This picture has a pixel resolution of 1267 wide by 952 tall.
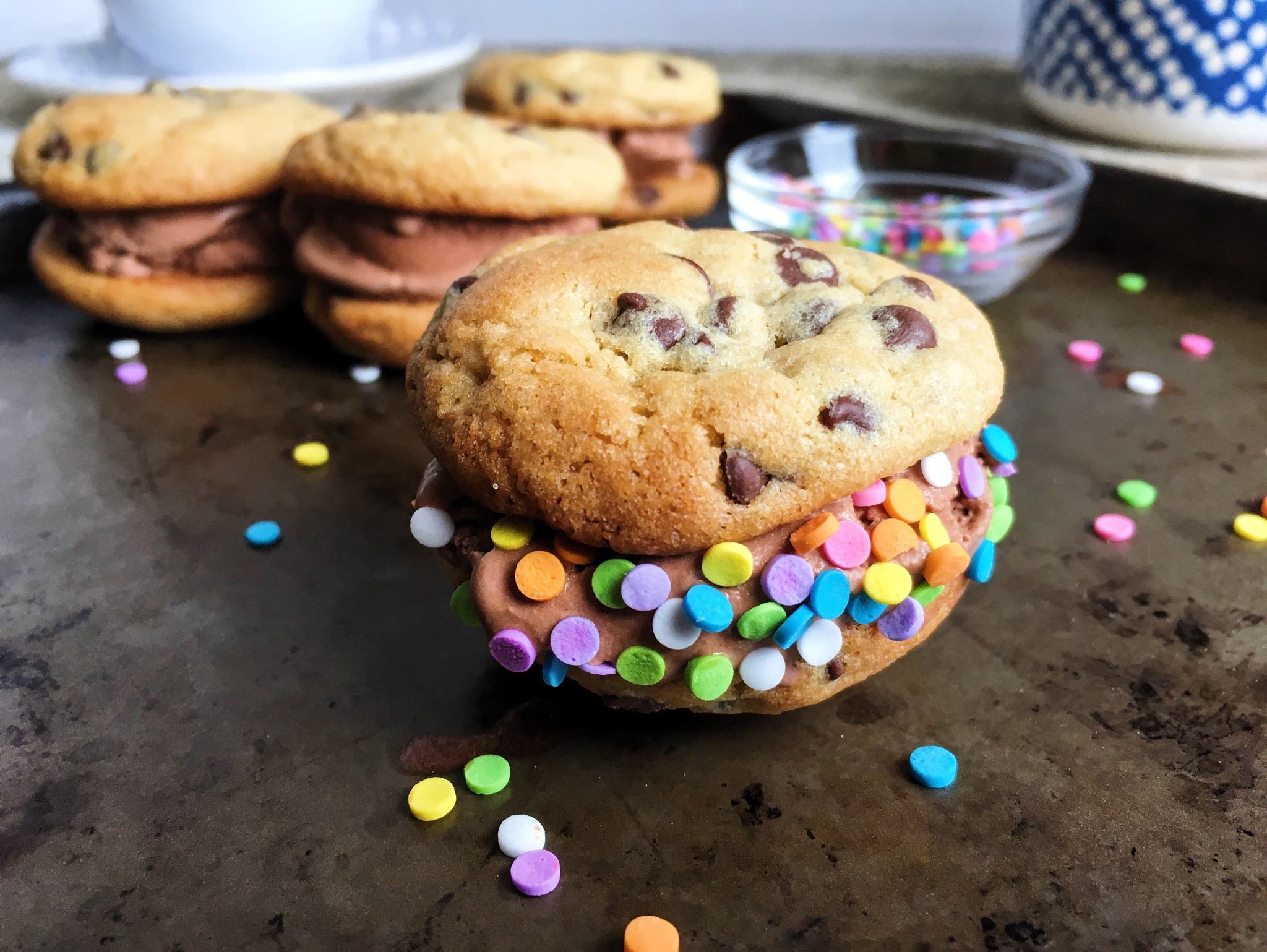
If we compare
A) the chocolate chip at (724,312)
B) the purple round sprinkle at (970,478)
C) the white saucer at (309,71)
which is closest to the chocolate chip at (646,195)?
the white saucer at (309,71)

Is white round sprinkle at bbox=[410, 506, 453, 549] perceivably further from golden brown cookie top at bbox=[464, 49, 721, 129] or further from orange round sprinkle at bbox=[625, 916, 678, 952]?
golden brown cookie top at bbox=[464, 49, 721, 129]

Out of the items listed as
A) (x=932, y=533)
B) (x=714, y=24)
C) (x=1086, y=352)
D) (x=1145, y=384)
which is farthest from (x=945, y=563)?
(x=714, y=24)

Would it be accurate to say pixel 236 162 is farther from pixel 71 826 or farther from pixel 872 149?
pixel 872 149

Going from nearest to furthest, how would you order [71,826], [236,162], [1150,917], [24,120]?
1. [1150,917]
2. [71,826]
3. [236,162]
4. [24,120]

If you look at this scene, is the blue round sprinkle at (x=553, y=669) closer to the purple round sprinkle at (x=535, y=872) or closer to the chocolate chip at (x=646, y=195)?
the purple round sprinkle at (x=535, y=872)

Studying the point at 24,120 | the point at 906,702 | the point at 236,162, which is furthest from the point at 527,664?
the point at 24,120

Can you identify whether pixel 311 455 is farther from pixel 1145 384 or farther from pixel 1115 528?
pixel 1145 384
